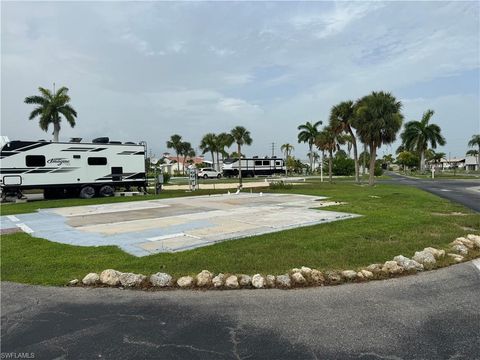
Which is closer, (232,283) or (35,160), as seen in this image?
(232,283)

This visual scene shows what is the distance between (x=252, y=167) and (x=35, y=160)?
38456 millimetres

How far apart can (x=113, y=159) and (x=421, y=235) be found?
1823cm

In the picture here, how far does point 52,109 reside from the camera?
3550 centimetres

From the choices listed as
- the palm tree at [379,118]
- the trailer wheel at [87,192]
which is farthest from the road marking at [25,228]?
the palm tree at [379,118]

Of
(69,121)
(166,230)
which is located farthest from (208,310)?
(69,121)

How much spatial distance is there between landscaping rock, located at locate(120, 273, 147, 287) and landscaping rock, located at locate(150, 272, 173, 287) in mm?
165

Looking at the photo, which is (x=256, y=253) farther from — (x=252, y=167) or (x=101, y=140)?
(x=252, y=167)

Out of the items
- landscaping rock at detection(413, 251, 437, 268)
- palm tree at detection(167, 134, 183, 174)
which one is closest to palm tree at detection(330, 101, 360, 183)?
landscaping rock at detection(413, 251, 437, 268)

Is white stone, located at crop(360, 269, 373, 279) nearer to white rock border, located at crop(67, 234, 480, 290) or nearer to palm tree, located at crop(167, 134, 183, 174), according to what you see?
white rock border, located at crop(67, 234, 480, 290)

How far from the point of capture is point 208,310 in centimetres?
454

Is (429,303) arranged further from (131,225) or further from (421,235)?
(131,225)

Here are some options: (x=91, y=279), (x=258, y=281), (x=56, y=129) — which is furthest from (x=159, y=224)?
(x=56, y=129)

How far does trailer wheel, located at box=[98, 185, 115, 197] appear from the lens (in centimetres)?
2180

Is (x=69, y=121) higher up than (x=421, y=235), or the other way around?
(x=69, y=121)
